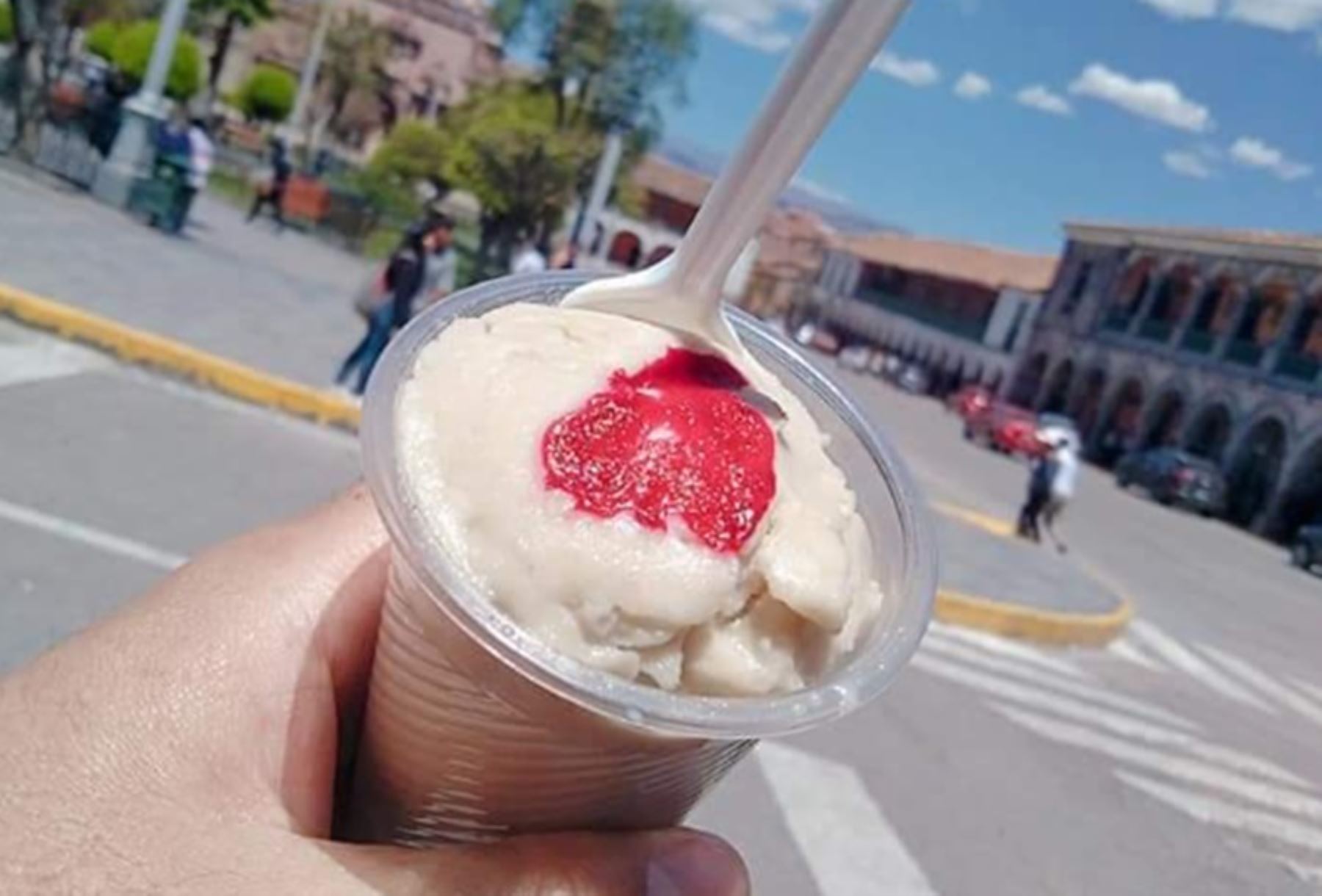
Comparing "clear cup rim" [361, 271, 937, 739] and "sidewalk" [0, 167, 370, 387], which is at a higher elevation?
"clear cup rim" [361, 271, 937, 739]

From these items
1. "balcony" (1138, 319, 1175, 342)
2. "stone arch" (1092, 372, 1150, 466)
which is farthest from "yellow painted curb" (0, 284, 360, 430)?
"balcony" (1138, 319, 1175, 342)

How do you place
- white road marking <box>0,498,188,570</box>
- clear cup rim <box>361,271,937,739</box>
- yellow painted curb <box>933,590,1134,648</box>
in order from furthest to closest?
yellow painted curb <box>933,590,1134,648</box> → white road marking <box>0,498,188,570</box> → clear cup rim <box>361,271,937,739</box>

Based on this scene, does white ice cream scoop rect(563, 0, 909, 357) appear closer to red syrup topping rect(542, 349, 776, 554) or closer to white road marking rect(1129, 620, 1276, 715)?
red syrup topping rect(542, 349, 776, 554)

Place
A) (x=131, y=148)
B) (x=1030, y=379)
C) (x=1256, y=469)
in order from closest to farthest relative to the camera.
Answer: (x=131, y=148), (x=1256, y=469), (x=1030, y=379)

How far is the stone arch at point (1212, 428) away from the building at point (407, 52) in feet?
102

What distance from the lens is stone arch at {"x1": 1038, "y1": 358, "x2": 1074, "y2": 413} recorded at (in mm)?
52156

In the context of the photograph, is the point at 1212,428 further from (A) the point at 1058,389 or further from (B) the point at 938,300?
(B) the point at 938,300

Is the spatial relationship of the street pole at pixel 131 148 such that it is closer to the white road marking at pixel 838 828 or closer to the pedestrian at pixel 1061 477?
the pedestrian at pixel 1061 477

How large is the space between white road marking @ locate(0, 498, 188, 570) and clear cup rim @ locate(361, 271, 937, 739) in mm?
4048

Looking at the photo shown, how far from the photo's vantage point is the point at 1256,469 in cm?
3816

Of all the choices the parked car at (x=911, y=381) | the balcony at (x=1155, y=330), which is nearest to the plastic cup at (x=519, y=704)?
the balcony at (x=1155, y=330)

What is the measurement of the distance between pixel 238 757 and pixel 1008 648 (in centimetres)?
781

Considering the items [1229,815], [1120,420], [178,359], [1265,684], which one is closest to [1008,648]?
[1229,815]

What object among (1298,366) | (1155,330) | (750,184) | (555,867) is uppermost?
(1155,330)
